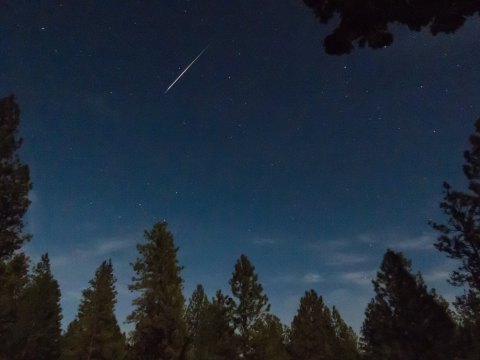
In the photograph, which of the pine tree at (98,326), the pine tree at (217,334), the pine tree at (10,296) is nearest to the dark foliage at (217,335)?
the pine tree at (217,334)

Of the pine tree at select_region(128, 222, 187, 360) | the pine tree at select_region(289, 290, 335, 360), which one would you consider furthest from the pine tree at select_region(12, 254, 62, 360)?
the pine tree at select_region(289, 290, 335, 360)

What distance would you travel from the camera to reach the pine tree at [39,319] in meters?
36.8

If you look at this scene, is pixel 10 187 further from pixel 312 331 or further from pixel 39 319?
pixel 312 331

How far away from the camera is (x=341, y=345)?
1857 inches

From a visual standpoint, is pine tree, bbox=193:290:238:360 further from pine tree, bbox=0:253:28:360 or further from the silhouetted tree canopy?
the silhouetted tree canopy

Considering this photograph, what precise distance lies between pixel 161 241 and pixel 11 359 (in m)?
19.5

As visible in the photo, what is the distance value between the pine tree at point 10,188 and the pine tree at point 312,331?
41315 millimetres

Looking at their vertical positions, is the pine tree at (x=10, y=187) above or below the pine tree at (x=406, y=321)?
above

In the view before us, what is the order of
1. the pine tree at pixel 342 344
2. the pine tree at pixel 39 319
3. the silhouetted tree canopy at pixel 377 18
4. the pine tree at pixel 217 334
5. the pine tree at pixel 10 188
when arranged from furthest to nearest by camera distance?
the pine tree at pixel 342 344, the pine tree at pixel 39 319, the pine tree at pixel 217 334, the pine tree at pixel 10 188, the silhouetted tree canopy at pixel 377 18

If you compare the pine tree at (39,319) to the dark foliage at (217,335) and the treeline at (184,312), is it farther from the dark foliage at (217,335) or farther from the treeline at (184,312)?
the dark foliage at (217,335)

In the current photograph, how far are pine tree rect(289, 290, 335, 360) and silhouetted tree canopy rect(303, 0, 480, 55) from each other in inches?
1931

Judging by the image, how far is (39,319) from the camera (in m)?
38.8

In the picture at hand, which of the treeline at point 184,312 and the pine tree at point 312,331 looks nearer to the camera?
the treeline at point 184,312

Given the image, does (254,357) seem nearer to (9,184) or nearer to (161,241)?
(161,241)
